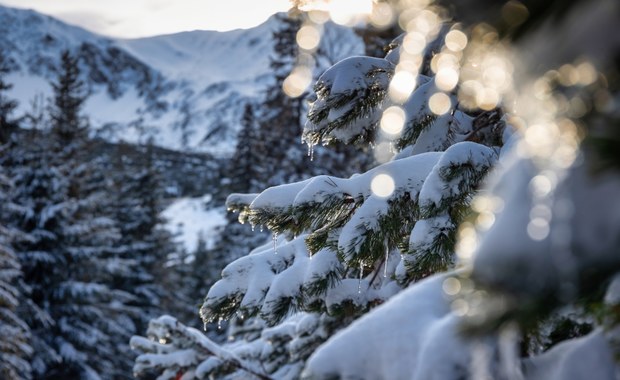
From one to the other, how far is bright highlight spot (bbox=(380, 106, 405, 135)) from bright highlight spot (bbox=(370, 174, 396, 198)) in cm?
53

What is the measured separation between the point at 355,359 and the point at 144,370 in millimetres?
4872

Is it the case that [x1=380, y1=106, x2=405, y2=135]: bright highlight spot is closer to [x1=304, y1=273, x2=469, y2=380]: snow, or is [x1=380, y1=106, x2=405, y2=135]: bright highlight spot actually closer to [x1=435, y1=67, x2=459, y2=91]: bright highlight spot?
[x1=435, y1=67, x2=459, y2=91]: bright highlight spot

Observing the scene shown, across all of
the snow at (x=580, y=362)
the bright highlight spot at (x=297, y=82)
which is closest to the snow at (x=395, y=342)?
the snow at (x=580, y=362)

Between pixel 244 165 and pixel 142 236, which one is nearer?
pixel 244 165

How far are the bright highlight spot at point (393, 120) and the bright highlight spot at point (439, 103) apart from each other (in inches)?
6.6

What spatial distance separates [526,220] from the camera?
0.66 meters

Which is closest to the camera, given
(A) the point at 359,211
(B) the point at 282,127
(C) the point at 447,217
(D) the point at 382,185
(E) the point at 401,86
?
(C) the point at 447,217

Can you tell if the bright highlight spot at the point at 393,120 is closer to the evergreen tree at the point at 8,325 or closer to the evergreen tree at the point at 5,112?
the evergreen tree at the point at 8,325

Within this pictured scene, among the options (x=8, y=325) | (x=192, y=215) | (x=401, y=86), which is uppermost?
(x=401, y=86)

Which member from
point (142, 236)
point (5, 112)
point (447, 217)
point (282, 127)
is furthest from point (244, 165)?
point (447, 217)

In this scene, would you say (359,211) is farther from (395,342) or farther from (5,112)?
(5,112)

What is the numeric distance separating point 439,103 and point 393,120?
27 centimetres

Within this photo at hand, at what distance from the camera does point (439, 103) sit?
3.06 meters

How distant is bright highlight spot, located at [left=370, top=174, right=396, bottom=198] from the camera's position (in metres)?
2.47
